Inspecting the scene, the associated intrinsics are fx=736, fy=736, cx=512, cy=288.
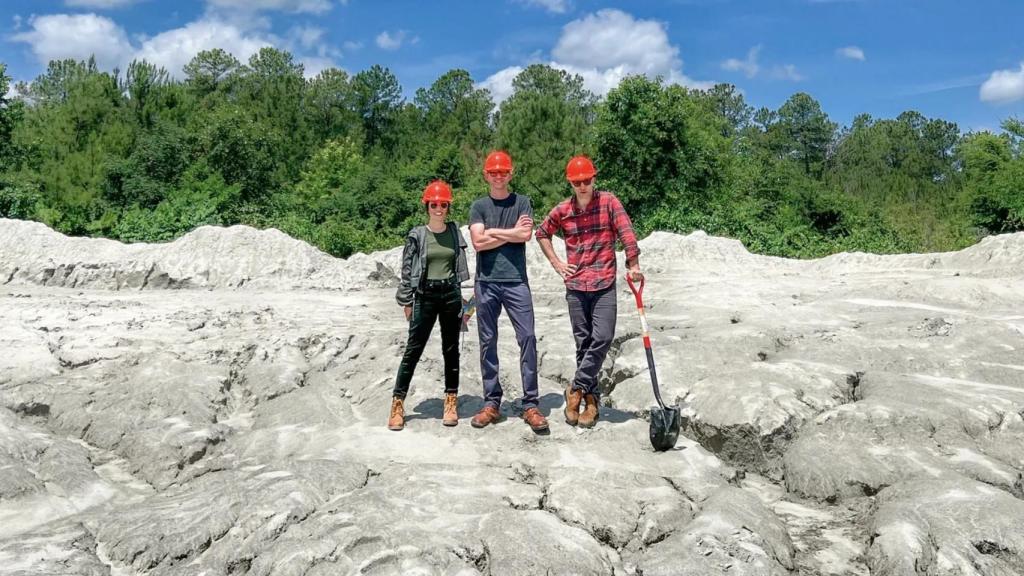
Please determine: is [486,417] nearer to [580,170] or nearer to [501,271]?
[501,271]

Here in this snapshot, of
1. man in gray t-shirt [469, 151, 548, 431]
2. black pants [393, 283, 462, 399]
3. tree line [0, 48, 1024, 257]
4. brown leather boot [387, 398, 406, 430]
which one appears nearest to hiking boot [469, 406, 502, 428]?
man in gray t-shirt [469, 151, 548, 431]

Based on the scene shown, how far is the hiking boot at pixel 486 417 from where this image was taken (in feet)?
16.2

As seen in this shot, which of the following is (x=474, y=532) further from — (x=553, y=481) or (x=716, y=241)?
(x=716, y=241)

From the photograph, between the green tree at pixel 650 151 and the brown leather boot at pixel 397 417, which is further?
the green tree at pixel 650 151

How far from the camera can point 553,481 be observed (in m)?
4.06

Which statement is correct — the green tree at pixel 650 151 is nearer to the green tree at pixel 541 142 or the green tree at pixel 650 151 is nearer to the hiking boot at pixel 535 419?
the green tree at pixel 541 142

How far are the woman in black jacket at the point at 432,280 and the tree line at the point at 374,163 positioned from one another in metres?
13.4

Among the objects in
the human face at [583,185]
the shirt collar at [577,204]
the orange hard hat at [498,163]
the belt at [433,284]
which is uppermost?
the orange hard hat at [498,163]

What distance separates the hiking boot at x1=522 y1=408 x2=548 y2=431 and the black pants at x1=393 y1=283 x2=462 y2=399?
0.55 meters

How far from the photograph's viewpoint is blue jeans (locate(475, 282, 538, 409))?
190 inches

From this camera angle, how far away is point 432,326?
16.3 feet

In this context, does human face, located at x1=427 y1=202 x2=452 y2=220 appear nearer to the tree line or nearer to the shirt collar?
the shirt collar

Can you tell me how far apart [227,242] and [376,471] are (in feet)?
34.3

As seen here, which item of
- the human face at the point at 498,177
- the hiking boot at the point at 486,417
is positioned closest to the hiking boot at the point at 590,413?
the hiking boot at the point at 486,417
